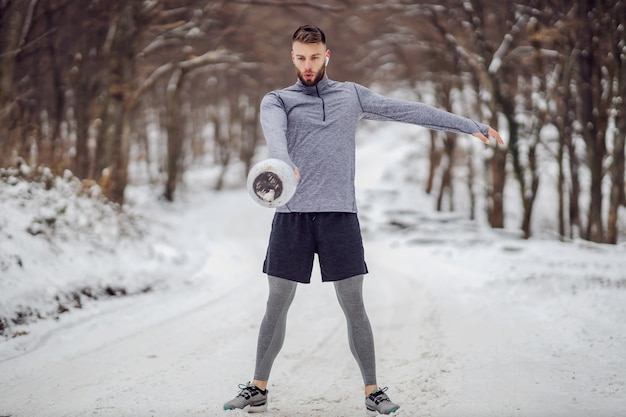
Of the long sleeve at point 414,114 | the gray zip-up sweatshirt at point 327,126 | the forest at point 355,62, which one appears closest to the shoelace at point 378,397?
the gray zip-up sweatshirt at point 327,126

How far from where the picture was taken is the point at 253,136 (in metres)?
33.8

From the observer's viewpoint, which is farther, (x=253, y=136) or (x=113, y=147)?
(x=253, y=136)

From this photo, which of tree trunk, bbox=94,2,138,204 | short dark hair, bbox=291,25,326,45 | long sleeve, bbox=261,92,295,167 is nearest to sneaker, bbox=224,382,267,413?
long sleeve, bbox=261,92,295,167

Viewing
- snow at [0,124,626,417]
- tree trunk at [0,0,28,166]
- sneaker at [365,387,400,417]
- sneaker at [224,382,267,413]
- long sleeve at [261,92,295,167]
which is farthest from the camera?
tree trunk at [0,0,28,166]

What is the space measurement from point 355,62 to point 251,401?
1890 cm

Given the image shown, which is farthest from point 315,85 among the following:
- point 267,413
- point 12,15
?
point 12,15

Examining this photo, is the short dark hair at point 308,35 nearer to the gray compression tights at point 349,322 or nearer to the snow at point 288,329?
the gray compression tights at point 349,322

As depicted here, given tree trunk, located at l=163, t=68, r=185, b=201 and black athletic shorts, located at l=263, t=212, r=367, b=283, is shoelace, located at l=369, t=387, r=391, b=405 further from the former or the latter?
tree trunk, located at l=163, t=68, r=185, b=201

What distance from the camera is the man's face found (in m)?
3.01

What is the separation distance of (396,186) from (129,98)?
1712 cm

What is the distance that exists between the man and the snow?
15.3 inches

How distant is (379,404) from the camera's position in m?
3.00

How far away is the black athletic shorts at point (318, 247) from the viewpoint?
9.91 ft

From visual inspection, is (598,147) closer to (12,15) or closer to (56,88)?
(12,15)
